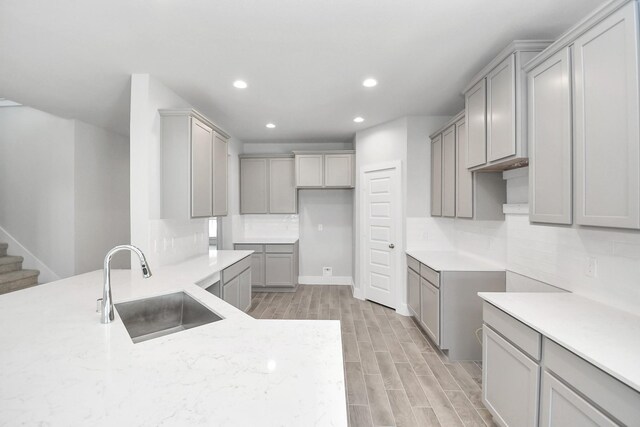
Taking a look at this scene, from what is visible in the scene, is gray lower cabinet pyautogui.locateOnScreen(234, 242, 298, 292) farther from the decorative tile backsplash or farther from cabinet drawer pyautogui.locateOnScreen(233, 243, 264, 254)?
the decorative tile backsplash

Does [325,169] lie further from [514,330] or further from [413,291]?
[514,330]

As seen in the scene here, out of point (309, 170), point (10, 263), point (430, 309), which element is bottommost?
point (430, 309)

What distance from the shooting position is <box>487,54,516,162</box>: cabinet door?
196 cm

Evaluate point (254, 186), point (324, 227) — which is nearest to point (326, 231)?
point (324, 227)

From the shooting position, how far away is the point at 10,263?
12.8ft

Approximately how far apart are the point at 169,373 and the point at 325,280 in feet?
14.7

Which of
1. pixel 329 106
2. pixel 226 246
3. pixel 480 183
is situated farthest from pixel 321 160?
pixel 480 183

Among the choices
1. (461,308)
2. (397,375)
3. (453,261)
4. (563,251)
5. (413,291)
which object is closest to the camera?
(563,251)

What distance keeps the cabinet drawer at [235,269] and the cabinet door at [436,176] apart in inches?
101

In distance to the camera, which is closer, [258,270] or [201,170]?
[201,170]

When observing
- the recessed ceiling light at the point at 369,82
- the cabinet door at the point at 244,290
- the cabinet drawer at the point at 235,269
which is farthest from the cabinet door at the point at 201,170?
the recessed ceiling light at the point at 369,82

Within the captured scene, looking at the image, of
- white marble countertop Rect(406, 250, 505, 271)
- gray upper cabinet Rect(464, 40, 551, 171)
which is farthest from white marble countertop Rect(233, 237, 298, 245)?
gray upper cabinet Rect(464, 40, 551, 171)

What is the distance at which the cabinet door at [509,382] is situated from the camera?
1428 mm

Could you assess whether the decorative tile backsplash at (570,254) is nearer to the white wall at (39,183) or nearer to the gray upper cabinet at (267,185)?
the gray upper cabinet at (267,185)
